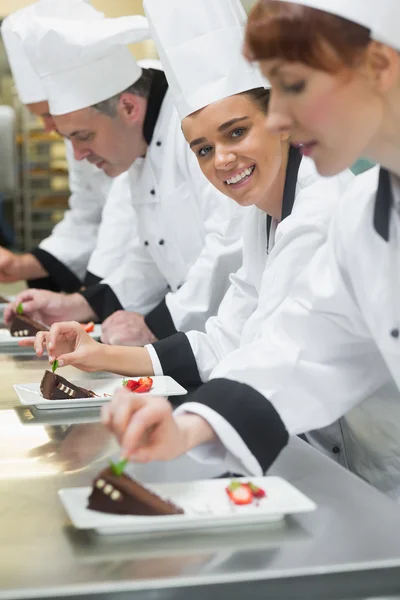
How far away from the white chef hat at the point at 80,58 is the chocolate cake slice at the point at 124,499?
5.83 ft

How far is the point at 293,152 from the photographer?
1708mm

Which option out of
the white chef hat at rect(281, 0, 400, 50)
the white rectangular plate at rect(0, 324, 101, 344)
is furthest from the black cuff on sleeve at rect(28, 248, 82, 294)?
the white chef hat at rect(281, 0, 400, 50)

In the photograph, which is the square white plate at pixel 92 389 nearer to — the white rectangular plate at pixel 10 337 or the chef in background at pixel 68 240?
the white rectangular plate at pixel 10 337

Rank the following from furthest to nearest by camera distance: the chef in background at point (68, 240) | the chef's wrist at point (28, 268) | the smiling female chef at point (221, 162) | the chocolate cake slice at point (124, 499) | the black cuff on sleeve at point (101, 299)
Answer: the chef's wrist at point (28, 268), the chef in background at point (68, 240), the black cuff on sleeve at point (101, 299), the smiling female chef at point (221, 162), the chocolate cake slice at point (124, 499)

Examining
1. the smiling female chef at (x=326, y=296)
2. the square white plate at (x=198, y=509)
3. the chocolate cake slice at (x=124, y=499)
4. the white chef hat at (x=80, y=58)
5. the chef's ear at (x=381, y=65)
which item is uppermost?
the white chef hat at (x=80, y=58)

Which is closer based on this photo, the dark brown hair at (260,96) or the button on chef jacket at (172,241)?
the dark brown hair at (260,96)

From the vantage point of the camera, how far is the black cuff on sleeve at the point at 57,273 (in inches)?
136

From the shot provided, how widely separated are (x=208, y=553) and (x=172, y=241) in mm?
1773

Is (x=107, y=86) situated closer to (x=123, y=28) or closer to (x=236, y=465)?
(x=123, y=28)

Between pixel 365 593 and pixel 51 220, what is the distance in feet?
24.3

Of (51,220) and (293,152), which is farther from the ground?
(293,152)

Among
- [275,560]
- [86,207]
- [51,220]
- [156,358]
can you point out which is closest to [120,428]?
[275,560]

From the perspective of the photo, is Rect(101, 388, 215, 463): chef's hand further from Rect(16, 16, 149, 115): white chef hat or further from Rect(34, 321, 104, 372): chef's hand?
Rect(16, 16, 149, 115): white chef hat

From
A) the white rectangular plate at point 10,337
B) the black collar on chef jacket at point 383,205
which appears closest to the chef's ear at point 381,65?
the black collar on chef jacket at point 383,205
